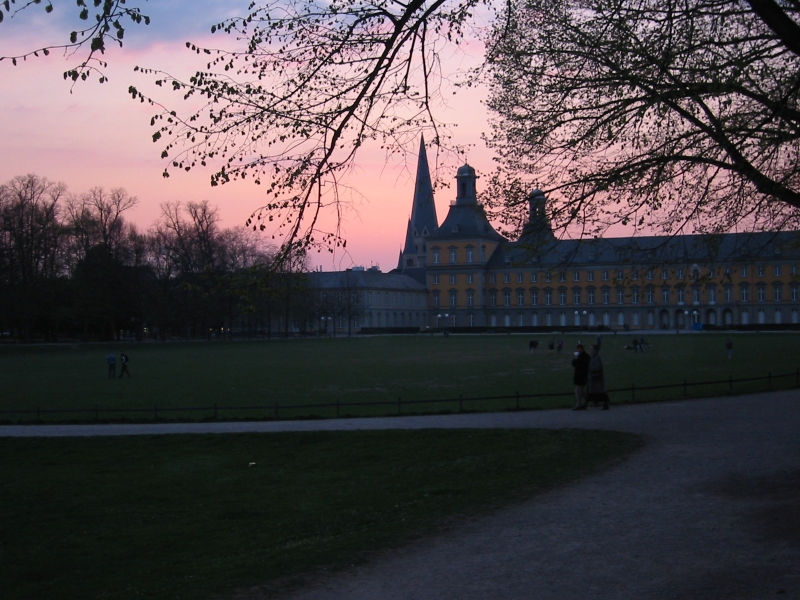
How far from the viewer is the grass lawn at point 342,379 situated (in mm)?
25844

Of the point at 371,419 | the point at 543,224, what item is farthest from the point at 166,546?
the point at 371,419

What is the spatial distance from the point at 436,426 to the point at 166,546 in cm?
1026

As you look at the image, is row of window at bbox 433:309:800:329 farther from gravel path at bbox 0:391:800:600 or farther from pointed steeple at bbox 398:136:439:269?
gravel path at bbox 0:391:800:600

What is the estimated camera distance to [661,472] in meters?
12.6

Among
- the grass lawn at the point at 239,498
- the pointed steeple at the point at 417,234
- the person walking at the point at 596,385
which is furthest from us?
the pointed steeple at the point at 417,234

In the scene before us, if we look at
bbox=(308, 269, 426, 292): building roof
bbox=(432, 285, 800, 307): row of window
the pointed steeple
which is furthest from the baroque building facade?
the pointed steeple

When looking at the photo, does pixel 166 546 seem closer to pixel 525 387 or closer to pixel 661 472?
pixel 661 472

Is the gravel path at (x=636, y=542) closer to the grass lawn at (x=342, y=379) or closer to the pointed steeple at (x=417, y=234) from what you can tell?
the grass lawn at (x=342, y=379)

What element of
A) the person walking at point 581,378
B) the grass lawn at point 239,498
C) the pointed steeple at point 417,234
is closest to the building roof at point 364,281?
the pointed steeple at point 417,234

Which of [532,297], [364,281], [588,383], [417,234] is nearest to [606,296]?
[532,297]

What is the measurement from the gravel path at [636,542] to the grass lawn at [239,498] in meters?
0.57

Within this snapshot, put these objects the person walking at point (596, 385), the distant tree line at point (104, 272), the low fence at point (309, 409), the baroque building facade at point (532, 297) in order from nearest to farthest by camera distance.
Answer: the person walking at point (596, 385) < the low fence at point (309, 409) < the distant tree line at point (104, 272) < the baroque building facade at point (532, 297)

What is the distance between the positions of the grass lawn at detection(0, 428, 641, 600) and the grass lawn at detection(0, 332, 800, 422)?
19.8 feet

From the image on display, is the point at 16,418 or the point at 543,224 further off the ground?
the point at 543,224
